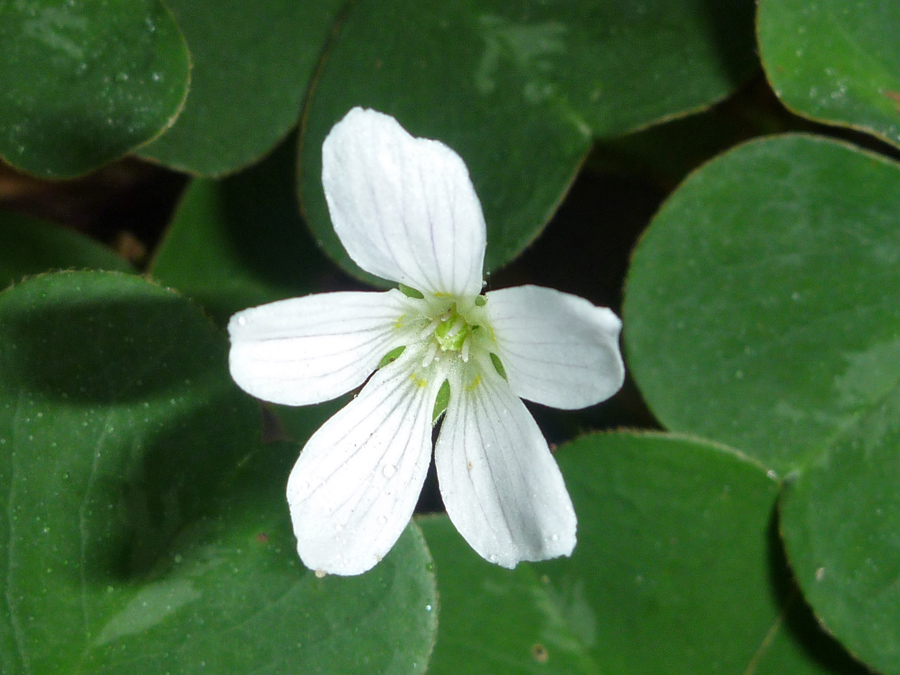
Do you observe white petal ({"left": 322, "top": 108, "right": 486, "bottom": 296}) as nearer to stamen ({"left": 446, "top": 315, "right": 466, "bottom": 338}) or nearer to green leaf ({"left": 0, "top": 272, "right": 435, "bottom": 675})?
stamen ({"left": 446, "top": 315, "right": 466, "bottom": 338})

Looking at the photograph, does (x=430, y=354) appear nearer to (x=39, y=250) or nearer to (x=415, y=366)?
(x=415, y=366)

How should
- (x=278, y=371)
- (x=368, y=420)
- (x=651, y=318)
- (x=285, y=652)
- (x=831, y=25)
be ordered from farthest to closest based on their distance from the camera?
(x=651, y=318), (x=831, y=25), (x=285, y=652), (x=368, y=420), (x=278, y=371)

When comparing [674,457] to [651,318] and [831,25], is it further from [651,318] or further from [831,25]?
[831,25]

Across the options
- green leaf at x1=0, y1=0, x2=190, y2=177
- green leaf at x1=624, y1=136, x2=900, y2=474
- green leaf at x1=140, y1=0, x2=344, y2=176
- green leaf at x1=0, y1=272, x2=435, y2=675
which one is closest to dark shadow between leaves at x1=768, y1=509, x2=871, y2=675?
green leaf at x1=624, y1=136, x2=900, y2=474

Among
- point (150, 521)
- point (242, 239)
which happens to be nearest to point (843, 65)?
point (242, 239)

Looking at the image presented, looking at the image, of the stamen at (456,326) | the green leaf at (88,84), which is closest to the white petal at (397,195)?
the stamen at (456,326)

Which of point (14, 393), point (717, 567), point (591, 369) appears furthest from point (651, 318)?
point (14, 393)
